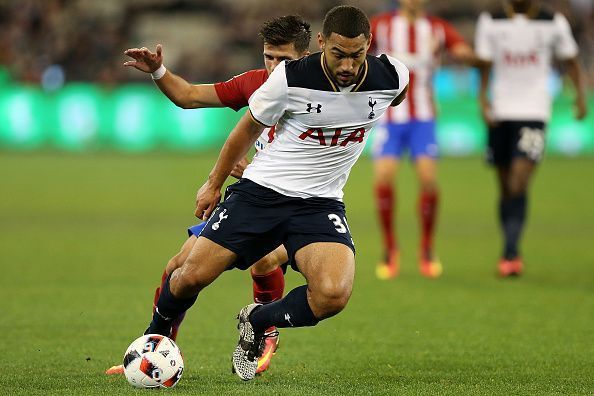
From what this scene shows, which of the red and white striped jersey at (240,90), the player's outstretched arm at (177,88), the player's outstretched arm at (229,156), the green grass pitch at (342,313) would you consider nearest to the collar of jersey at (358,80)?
the player's outstretched arm at (229,156)

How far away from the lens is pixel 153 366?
5938 mm

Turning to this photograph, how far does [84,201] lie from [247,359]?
455 inches

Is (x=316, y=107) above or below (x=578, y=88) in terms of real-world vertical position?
above

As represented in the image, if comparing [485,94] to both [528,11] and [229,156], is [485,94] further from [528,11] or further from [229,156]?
[229,156]

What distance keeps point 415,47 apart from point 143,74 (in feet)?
51.3

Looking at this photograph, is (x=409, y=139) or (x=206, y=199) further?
(x=409, y=139)

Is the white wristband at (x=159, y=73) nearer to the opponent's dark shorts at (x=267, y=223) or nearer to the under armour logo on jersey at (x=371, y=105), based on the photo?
the opponent's dark shorts at (x=267, y=223)

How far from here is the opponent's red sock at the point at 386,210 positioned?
11.2 m

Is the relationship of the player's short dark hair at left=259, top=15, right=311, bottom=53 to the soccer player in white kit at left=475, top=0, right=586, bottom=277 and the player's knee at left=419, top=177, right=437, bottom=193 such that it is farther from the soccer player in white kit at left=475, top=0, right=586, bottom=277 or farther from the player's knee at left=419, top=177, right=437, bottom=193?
the soccer player in white kit at left=475, top=0, right=586, bottom=277

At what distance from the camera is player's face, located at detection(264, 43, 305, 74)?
6547mm

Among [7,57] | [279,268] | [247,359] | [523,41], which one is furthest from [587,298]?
[7,57]

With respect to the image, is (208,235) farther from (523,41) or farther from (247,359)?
(523,41)

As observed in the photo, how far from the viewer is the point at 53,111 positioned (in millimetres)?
23297

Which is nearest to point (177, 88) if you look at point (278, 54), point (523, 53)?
point (278, 54)
